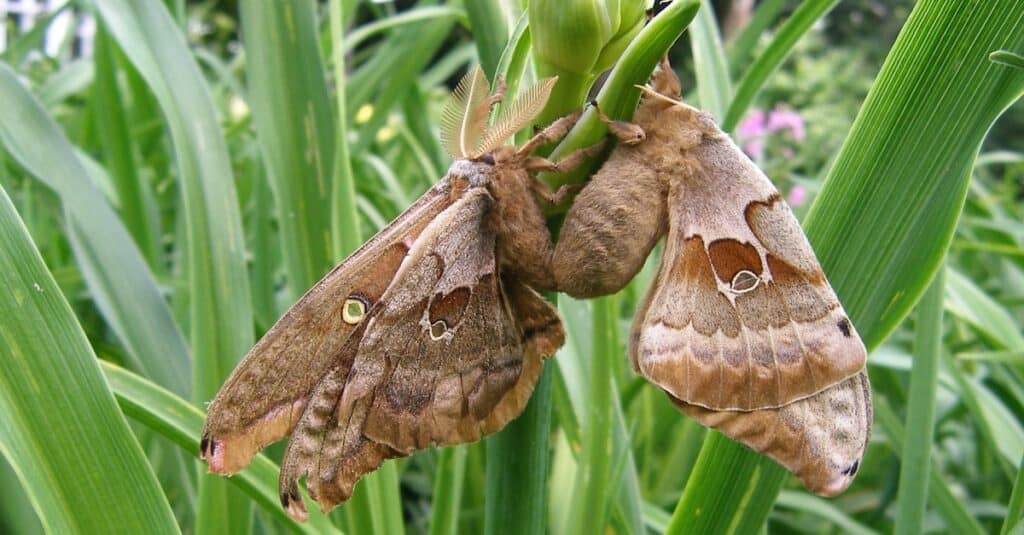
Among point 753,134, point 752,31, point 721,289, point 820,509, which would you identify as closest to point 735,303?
point 721,289

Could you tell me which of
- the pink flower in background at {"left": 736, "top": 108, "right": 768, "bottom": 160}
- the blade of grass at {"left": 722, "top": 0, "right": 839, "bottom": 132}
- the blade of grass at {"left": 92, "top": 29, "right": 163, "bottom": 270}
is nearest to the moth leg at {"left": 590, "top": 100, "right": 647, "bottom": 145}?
the blade of grass at {"left": 722, "top": 0, "right": 839, "bottom": 132}

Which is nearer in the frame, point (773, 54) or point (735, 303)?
point (735, 303)

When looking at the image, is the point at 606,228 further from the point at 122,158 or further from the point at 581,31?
the point at 122,158

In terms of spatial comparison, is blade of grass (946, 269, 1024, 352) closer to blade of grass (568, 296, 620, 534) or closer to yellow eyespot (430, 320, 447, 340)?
blade of grass (568, 296, 620, 534)

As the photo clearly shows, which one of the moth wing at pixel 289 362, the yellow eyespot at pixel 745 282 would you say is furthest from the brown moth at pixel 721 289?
the moth wing at pixel 289 362

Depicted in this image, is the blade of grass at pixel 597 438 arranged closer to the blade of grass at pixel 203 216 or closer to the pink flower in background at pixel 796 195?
the blade of grass at pixel 203 216

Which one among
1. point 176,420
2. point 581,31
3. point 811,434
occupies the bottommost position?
point 176,420

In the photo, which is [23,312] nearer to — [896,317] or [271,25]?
[271,25]
